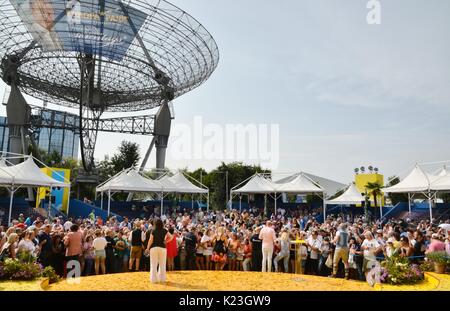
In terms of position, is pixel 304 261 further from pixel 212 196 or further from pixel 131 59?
pixel 212 196

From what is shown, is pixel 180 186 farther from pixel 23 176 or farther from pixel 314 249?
pixel 314 249

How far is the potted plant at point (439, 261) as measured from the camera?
10062 mm

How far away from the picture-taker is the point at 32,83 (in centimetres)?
3759

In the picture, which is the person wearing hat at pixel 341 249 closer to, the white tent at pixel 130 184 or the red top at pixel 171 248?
the red top at pixel 171 248

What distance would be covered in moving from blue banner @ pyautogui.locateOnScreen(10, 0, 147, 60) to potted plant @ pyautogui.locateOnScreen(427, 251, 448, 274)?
2625 centimetres

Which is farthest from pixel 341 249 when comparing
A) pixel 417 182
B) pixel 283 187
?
pixel 283 187

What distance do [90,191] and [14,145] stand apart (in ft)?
62.0

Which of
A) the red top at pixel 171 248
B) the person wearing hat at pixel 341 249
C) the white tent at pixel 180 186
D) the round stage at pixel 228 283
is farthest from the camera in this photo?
the white tent at pixel 180 186

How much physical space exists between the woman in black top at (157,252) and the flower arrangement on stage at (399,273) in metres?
5.59

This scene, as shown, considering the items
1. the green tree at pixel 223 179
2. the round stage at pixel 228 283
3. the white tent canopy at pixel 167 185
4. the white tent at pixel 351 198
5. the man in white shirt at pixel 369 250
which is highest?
the green tree at pixel 223 179

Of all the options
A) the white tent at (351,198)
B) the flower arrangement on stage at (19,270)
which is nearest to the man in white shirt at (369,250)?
the flower arrangement on stage at (19,270)

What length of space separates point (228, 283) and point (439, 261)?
6.09m

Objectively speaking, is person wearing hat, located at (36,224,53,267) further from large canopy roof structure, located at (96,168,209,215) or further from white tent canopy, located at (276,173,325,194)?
white tent canopy, located at (276,173,325,194)
